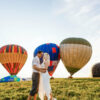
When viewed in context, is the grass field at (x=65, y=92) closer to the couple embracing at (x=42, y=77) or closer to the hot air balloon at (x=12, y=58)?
the couple embracing at (x=42, y=77)

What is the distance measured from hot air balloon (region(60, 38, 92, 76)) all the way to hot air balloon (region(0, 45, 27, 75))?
26.2 feet

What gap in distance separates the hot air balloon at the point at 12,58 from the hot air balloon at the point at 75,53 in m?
7.99

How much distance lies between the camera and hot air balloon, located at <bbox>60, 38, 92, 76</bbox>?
25484 mm

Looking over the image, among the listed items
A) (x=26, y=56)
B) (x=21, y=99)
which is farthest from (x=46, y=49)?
(x=21, y=99)

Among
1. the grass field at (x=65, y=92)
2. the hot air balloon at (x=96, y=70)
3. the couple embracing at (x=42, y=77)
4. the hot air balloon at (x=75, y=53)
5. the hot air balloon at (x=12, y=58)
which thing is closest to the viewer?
the couple embracing at (x=42, y=77)

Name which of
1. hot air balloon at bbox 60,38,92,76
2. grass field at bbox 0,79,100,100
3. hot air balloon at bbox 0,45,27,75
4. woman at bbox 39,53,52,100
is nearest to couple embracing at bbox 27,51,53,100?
woman at bbox 39,53,52,100

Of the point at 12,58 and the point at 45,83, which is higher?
the point at 12,58

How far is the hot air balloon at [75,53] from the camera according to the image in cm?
2548

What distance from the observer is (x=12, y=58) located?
2936cm

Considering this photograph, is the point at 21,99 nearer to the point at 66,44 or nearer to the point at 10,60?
the point at 66,44

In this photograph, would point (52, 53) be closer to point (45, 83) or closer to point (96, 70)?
point (96, 70)

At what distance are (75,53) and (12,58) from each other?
434 inches

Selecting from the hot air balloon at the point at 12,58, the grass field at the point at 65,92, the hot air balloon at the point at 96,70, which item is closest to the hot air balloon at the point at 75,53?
the hot air balloon at the point at 96,70

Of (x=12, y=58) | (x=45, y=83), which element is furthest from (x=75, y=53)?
(x=45, y=83)
